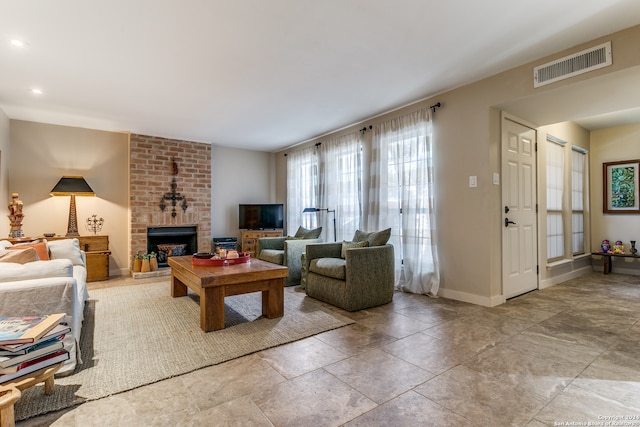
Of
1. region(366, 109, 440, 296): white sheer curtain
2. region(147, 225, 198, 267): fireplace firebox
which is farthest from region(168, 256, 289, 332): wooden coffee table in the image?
region(147, 225, 198, 267): fireplace firebox

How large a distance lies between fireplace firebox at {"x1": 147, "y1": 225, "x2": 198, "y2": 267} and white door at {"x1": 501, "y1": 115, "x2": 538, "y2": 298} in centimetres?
510

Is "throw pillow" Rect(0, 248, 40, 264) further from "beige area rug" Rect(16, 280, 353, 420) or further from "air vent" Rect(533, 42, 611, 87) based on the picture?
"air vent" Rect(533, 42, 611, 87)

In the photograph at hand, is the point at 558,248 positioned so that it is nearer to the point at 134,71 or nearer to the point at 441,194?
the point at 441,194

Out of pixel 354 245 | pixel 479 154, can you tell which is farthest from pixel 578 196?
pixel 354 245

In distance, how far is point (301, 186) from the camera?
6.17m

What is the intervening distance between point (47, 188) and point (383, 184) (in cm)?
516

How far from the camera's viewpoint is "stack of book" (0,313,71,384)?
55.9 inches

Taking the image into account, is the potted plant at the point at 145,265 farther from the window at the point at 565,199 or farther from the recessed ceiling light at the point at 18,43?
the window at the point at 565,199

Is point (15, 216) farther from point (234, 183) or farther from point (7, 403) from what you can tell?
point (7, 403)

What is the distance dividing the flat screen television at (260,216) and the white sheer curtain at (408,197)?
2.53 metres

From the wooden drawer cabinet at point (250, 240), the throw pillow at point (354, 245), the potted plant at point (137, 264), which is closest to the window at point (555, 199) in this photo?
the throw pillow at point (354, 245)

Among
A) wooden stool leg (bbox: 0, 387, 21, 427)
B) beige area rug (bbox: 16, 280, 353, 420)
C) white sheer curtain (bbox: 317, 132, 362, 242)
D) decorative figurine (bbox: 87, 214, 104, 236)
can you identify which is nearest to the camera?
wooden stool leg (bbox: 0, 387, 21, 427)

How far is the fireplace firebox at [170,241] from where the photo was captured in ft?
18.4

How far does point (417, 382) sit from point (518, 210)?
9.31ft
